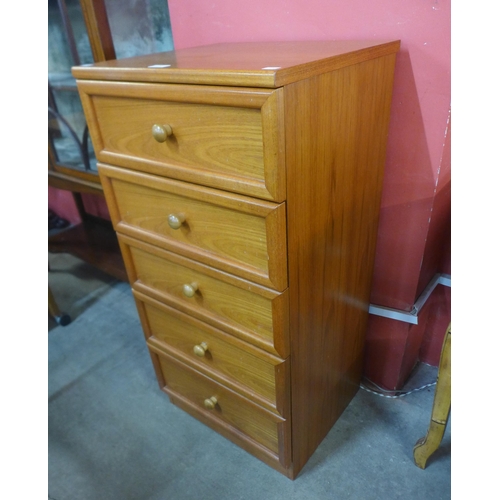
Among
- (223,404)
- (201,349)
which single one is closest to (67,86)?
(201,349)

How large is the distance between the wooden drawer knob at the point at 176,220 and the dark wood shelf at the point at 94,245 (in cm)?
98

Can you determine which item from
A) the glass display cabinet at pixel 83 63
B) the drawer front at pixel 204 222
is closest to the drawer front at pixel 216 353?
the drawer front at pixel 204 222

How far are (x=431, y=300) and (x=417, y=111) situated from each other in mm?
583

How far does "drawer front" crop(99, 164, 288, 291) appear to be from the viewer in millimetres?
684

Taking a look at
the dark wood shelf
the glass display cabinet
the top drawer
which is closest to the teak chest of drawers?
the top drawer

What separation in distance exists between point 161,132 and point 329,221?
0.35m

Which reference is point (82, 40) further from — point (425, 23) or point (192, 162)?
point (425, 23)

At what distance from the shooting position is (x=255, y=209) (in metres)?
0.66

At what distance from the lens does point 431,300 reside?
120 cm

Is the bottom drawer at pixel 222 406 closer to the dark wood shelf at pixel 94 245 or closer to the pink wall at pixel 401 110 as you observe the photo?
the pink wall at pixel 401 110

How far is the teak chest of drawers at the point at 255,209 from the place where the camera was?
2.06ft

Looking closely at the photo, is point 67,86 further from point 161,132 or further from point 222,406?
point 222,406

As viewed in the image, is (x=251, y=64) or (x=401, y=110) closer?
(x=251, y=64)
